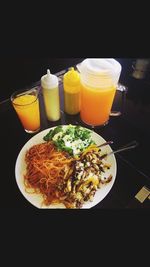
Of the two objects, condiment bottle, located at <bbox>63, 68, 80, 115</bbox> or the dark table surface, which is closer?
the dark table surface

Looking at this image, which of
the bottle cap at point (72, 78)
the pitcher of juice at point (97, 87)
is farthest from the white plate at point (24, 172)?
the bottle cap at point (72, 78)

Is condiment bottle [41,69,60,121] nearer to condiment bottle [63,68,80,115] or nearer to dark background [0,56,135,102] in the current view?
condiment bottle [63,68,80,115]

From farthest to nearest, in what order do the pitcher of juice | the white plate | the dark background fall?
the dark background → the pitcher of juice → the white plate

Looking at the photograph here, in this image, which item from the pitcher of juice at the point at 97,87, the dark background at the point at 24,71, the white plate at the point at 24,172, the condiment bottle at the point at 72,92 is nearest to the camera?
the white plate at the point at 24,172

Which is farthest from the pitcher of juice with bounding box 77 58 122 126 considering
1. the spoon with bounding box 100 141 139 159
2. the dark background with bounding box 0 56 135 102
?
the dark background with bounding box 0 56 135 102

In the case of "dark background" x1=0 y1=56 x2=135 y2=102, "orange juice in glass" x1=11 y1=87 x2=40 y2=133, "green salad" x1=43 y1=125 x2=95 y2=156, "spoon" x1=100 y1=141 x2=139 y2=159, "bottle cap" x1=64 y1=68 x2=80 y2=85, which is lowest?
"dark background" x1=0 y1=56 x2=135 y2=102

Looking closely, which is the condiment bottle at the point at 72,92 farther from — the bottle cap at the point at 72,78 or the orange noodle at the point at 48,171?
the orange noodle at the point at 48,171

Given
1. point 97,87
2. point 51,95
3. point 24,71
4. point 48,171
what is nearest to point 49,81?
point 51,95

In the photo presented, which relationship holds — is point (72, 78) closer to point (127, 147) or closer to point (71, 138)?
point (71, 138)
